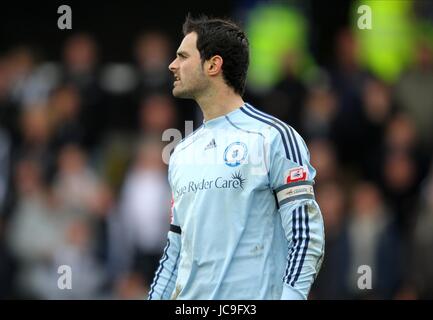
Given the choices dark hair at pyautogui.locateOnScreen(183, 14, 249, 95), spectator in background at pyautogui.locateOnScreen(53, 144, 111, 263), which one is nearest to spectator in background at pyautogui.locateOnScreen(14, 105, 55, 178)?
spectator in background at pyautogui.locateOnScreen(53, 144, 111, 263)

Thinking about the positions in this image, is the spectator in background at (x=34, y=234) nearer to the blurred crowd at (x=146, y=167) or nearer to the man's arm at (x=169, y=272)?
the blurred crowd at (x=146, y=167)

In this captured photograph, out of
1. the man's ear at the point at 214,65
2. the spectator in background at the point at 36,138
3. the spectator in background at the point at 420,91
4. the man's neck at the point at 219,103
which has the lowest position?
the spectator in background at the point at 36,138

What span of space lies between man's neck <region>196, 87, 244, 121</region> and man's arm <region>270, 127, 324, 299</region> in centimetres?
43

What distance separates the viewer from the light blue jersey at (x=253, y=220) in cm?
485

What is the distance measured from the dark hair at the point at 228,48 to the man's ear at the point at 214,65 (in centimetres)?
2

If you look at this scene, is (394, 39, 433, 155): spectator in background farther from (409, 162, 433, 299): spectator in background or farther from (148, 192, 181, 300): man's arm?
(148, 192, 181, 300): man's arm

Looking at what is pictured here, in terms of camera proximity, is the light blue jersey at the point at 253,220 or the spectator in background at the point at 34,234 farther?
the spectator in background at the point at 34,234

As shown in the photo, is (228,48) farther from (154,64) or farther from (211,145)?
(154,64)

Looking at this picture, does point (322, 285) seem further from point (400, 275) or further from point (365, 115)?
point (365, 115)

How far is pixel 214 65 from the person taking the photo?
5.33 metres

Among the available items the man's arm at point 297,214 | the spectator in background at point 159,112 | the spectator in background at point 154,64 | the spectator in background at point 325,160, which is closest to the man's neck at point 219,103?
the man's arm at point 297,214

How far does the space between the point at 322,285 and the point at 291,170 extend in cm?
503
